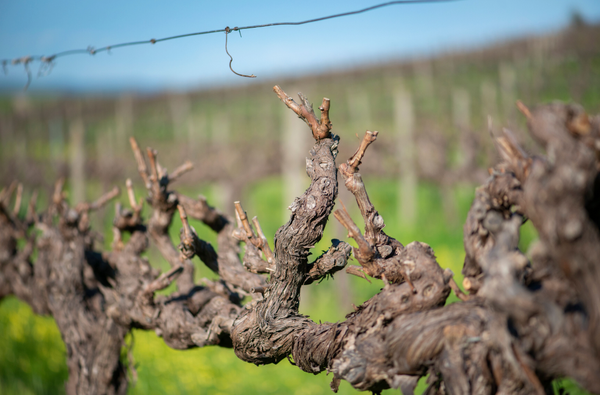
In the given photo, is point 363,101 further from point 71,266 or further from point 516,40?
point 71,266

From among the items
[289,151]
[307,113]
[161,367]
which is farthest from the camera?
[289,151]

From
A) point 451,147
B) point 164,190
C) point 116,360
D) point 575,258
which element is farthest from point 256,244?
point 451,147

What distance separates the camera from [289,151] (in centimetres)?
1009

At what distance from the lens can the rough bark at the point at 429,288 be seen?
3.26 feet

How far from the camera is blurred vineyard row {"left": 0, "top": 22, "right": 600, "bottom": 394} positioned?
20.2ft

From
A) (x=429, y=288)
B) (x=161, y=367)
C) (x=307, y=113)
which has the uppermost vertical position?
(x=307, y=113)

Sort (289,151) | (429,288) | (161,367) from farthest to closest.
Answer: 1. (289,151)
2. (161,367)
3. (429,288)

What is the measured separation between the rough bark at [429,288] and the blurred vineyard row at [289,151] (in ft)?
1.55

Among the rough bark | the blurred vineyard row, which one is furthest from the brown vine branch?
the blurred vineyard row

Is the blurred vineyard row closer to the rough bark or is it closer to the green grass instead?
the green grass

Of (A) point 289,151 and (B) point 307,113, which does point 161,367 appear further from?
(A) point 289,151

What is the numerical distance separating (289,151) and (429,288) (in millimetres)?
8892

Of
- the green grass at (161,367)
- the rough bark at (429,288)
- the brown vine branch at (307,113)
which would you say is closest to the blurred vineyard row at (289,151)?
the green grass at (161,367)

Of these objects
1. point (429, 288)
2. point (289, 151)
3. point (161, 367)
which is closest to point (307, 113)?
point (429, 288)
